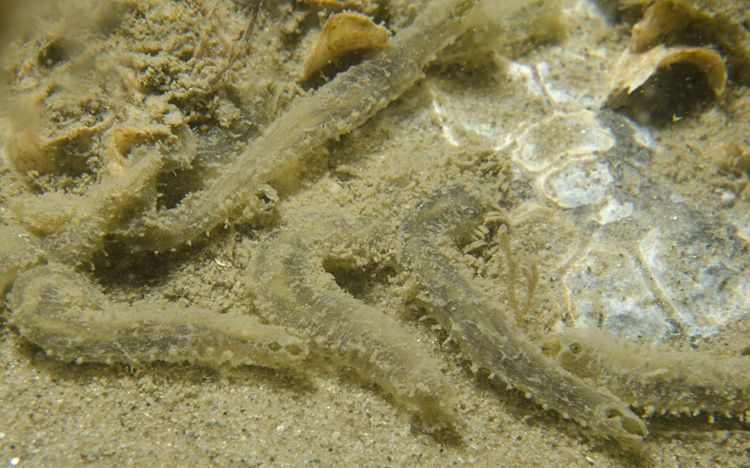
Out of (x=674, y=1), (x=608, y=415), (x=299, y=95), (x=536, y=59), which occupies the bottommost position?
(x=608, y=415)

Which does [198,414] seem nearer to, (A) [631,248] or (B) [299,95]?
(B) [299,95]

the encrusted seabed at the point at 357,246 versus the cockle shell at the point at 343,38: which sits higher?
the cockle shell at the point at 343,38

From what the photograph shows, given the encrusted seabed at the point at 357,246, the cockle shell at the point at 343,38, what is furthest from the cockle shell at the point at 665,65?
the cockle shell at the point at 343,38

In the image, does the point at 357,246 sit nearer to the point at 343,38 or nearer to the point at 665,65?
the point at 343,38

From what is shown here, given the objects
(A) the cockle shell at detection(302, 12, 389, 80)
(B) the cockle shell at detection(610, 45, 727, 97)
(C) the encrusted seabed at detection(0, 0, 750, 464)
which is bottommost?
(C) the encrusted seabed at detection(0, 0, 750, 464)

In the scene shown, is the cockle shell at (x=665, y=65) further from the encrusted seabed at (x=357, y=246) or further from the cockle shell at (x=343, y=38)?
the cockle shell at (x=343, y=38)

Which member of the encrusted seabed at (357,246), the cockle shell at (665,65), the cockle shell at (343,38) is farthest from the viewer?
the cockle shell at (665,65)

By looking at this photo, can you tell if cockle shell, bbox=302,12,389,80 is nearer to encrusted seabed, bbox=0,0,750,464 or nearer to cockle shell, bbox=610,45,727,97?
encrusted seabed, bbox=0,0,750,464

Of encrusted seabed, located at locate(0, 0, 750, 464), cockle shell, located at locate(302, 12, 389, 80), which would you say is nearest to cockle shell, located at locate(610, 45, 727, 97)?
encrusted seabed, located at locate(0, 0, 750, 464)

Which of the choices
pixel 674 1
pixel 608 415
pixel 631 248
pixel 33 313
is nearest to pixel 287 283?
pixel 33 313
